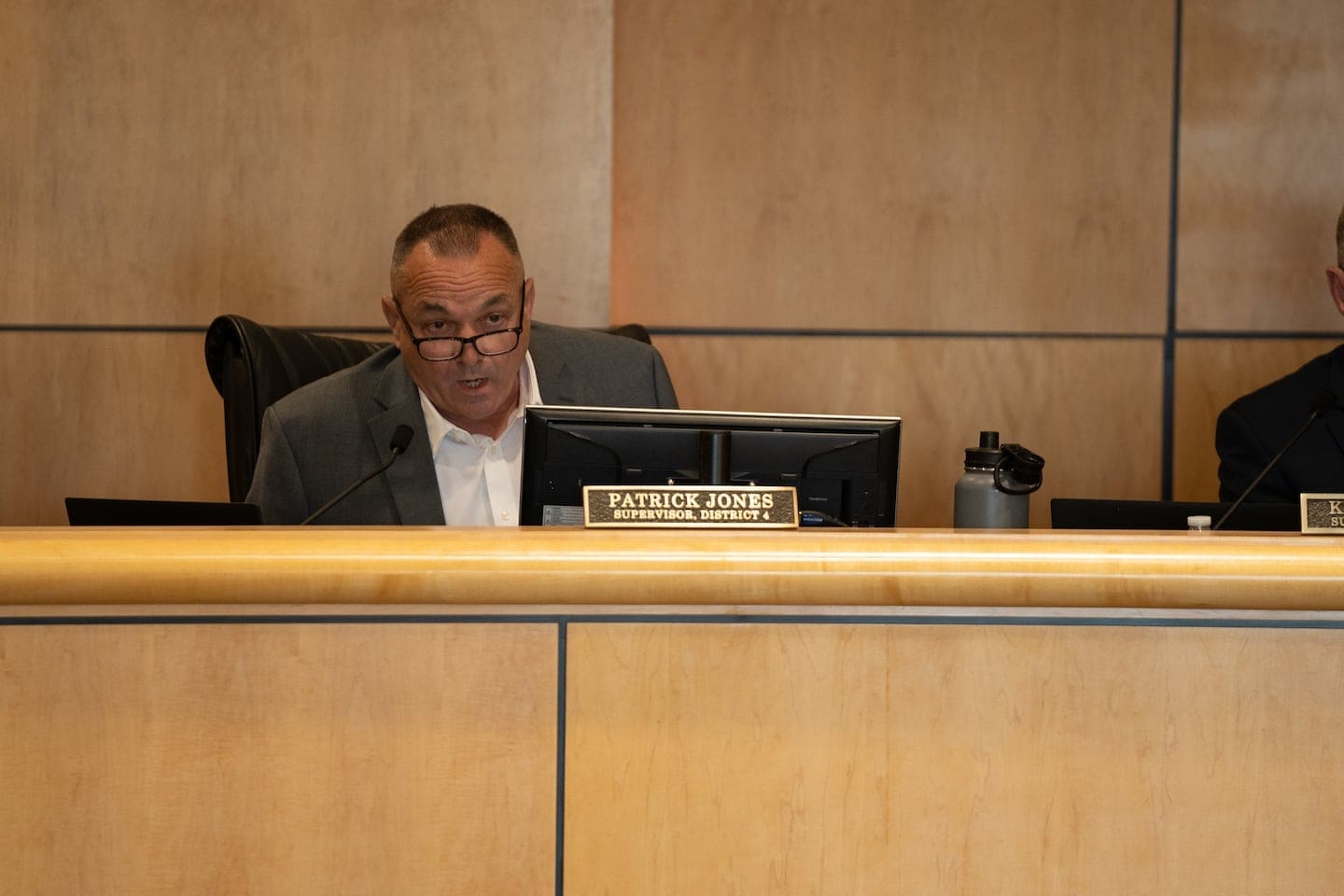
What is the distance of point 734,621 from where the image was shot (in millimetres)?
949

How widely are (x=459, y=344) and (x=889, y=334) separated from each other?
1.15 m

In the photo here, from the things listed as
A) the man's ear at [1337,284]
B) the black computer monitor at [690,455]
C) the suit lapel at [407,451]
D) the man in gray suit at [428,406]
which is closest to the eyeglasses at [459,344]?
the man in gray suit at [428,406]

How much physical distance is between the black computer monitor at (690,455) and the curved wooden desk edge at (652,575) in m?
0.61

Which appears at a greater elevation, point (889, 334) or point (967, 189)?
point (967, 189)

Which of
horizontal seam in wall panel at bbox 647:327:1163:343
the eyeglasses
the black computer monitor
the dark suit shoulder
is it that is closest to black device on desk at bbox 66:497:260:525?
the black computer monitor

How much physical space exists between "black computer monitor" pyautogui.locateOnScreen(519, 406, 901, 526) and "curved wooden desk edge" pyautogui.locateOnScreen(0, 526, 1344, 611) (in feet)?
2.01

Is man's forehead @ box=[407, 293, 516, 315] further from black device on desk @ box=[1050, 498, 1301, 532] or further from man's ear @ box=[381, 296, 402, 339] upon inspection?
black device on desk @ box=[1050, 498, 1301, 532]

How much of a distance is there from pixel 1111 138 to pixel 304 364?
71.5 inches

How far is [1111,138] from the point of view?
2.82 metres

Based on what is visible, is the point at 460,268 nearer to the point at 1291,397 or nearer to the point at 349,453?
the point at 349,453

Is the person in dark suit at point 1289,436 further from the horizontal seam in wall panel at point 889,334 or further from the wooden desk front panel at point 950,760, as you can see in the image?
the wooden desk front panel at point 950,760

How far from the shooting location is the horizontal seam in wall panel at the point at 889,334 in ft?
9.29

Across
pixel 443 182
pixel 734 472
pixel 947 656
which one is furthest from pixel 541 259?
pixel 947 656

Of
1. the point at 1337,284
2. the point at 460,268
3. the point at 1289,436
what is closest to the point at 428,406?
the point at 460,268
